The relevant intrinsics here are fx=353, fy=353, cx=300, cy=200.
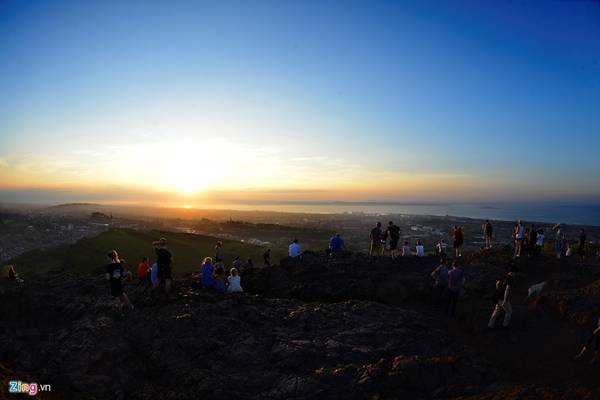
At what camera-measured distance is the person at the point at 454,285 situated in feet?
47.0

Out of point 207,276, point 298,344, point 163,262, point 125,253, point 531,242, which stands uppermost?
point 531,242

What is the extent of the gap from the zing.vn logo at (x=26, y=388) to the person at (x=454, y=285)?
14.1 metres

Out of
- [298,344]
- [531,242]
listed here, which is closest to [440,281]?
[298,344]

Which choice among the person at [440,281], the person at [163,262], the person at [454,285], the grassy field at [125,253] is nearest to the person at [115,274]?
the person at [163,262]

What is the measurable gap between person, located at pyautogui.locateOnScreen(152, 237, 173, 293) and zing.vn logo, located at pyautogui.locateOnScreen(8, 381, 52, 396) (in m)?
5.06

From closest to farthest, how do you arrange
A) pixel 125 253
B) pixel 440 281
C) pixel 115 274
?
pixel 115 274, pixel 440 281, pixel 125 253

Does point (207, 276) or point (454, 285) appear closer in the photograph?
point (454, 285)

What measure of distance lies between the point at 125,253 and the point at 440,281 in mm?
36341

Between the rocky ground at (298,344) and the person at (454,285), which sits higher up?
the person at (454,285)

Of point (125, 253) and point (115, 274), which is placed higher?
point (115, 274)

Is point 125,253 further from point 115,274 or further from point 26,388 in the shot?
point 26,388

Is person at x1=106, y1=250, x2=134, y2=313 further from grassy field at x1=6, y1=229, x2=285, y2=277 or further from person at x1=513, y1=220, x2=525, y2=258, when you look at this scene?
person at x1=513, y1=220, x2=525, y2=258

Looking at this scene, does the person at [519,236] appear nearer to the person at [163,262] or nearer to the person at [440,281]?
the person at [440,281]

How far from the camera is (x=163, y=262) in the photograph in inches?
551
